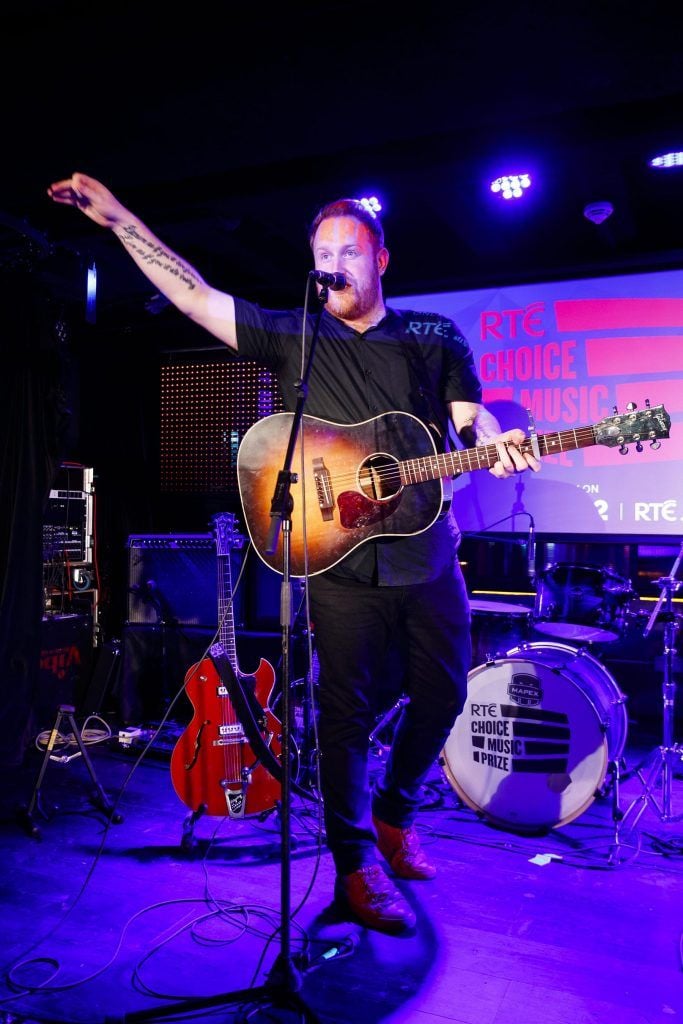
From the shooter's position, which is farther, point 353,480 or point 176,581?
point 176,581

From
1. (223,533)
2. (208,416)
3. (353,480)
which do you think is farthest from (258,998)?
(208,416)

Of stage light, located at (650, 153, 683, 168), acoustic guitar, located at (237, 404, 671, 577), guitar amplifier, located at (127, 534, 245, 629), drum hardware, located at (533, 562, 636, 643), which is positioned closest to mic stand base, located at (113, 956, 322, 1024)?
acoustic guitar, located at (237, 404, 671, 577)

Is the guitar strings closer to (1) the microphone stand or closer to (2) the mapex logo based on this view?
(1) the microphone stand

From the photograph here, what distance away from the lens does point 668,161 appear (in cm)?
496

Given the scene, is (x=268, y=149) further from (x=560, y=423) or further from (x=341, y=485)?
(x=560, y=423)

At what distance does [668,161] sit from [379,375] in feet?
11.4

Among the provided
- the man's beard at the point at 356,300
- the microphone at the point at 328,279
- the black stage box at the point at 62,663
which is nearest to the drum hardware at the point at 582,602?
the man's beard at the point at 356,300

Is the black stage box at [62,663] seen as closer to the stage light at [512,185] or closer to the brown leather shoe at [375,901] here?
the brown leather shoe at [375,901]

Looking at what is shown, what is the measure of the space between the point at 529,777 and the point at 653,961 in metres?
1.13

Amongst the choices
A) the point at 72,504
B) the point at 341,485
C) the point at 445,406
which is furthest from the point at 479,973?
the point at 72,504

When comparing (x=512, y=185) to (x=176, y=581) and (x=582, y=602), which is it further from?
(x=176, y=581)

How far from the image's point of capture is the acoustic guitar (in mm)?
2631

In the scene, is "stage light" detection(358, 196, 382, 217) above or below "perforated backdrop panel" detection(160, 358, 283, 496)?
above

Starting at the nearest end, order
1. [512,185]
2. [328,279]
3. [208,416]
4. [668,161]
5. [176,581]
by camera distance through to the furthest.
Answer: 1. [328,279]
2. [668,161]
3. [512,185]
4. [176,581]
5. [208,416]
